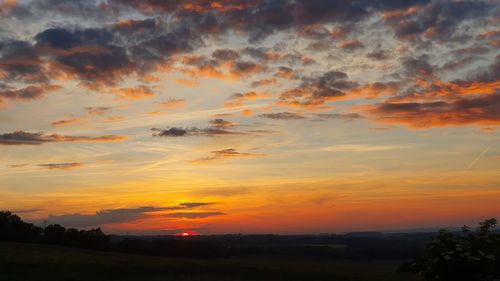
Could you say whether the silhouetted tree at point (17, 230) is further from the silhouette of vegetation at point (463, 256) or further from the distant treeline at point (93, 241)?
the silhouette of vegetation at point (463, 256)

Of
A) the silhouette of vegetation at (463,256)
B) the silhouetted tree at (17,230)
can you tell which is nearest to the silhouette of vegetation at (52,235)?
the silhouetted tree at (17,230)

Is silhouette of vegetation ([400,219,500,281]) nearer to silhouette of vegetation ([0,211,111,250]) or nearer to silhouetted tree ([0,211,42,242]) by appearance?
silhouette of vegetation ([0,211,111,250])

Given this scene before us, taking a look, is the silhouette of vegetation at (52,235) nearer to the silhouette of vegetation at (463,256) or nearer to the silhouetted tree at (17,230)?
the silhouetted tree at (17,230)

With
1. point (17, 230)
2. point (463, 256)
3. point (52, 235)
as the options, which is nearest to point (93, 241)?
point (52, 235)

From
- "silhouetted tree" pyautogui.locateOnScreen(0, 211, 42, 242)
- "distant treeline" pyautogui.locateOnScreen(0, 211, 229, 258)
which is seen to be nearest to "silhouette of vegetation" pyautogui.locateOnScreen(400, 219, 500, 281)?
"distant treeline" pyautogui.locateOnScreen(0, 211, 229, 258)

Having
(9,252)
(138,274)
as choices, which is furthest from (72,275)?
(9,252)

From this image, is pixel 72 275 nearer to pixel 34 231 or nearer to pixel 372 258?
pixel 34 231

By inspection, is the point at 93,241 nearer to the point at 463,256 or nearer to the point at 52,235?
the point at 52,235

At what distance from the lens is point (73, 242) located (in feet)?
332

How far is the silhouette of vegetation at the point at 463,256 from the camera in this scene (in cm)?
1891

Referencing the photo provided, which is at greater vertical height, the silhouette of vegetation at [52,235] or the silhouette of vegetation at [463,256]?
the silhouette of vegetation at [52,235]

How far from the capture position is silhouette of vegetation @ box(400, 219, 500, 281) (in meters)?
18.9

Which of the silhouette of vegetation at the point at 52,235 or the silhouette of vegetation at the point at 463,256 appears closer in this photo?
the silhouette of vegetation at the point at 463,256

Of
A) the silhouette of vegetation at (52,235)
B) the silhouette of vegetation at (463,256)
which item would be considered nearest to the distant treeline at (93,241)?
the silhouette of vegetation at (52,235)
